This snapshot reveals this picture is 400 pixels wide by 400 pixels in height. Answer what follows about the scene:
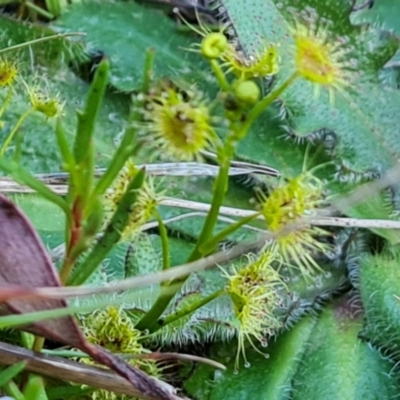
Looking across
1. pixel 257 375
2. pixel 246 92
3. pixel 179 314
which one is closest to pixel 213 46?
pixel 246 92

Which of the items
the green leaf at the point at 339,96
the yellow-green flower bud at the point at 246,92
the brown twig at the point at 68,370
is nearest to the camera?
the yellow-green flower bud at the point at 246,92

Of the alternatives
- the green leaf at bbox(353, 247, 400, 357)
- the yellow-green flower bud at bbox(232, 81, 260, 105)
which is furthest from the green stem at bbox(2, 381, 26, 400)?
the green leaf at bbox(353, 247, 400, 357)

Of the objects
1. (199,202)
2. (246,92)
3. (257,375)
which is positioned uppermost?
(246,92)

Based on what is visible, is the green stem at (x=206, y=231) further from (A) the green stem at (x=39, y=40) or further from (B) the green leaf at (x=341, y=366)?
(A) the green stem at (x=39, y=40)

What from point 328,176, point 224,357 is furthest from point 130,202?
point 328,176

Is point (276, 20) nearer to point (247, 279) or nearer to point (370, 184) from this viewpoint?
point (370, 184)

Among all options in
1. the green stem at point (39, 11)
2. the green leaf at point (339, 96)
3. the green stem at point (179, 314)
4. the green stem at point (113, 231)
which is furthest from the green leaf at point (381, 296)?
the green stem at point (39, 11)

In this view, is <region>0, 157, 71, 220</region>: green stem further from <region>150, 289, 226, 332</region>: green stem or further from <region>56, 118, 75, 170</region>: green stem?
<region>150, 289, 226, 332</region>: green stem

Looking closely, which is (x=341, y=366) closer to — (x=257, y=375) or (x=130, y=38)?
(x=257, y=375)
